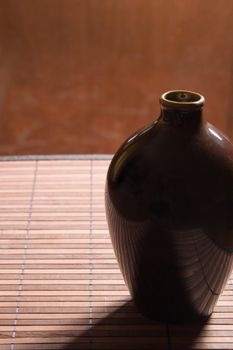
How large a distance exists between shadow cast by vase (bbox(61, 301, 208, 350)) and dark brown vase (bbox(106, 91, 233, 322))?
6cm

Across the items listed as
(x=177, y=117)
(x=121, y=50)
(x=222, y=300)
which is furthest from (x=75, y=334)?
(x=121, y=50)

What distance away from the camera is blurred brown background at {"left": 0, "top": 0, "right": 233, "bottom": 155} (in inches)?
79.8

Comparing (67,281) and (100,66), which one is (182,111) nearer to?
(67,281)

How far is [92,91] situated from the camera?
85.7 inches

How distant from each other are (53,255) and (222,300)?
31 centimetres

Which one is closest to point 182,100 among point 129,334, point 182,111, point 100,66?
point 182,111

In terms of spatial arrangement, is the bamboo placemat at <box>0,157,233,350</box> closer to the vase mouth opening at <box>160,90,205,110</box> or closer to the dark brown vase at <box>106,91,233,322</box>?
the dark brown vase at <box>106,91,233,322</box>

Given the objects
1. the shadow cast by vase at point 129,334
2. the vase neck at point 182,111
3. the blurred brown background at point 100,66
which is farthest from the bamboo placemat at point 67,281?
the blurred brown background at point 100,66

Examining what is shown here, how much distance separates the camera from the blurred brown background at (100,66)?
2.03 m

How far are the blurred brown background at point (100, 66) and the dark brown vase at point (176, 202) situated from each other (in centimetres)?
130

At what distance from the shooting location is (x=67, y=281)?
38.4 inches

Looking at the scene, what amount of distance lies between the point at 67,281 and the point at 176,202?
0.31 metres

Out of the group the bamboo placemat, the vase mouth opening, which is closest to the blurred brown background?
the bamboo placemat

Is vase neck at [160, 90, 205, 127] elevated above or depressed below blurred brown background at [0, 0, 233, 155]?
above
